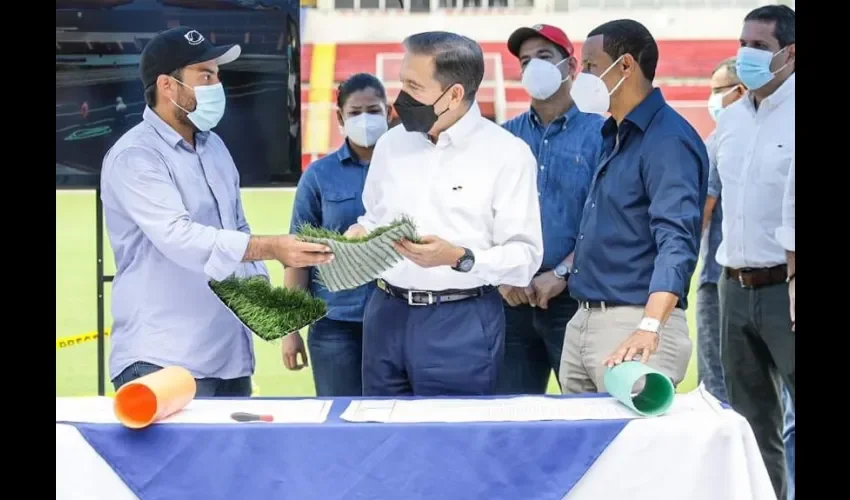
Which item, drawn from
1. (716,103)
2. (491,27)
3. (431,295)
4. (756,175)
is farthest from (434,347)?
(716,103)

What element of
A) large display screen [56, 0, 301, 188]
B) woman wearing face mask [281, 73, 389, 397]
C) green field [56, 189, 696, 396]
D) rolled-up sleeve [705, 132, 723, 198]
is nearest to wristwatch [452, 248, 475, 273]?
woman wearing face mask [281, 73, 389, 397]

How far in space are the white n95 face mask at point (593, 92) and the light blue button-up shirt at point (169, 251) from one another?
3.32 ft

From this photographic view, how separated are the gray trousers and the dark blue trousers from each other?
2.93 feet

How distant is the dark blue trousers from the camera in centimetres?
260

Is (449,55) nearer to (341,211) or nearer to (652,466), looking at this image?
(341,211)

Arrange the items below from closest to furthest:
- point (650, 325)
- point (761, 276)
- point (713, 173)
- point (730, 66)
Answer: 1. point (650, 325)
2. point (761, 276)
3. point (713, 173)
4. point (730, 66)

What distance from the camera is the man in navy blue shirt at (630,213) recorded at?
8.20 feet

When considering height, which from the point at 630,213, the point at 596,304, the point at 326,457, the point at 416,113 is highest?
the point at 416,113

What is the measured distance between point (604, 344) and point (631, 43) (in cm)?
84

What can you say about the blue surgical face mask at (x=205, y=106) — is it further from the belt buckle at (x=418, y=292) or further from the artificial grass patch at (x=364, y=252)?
the belt buckle at (x=418, y=292)

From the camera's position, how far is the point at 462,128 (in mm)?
2666

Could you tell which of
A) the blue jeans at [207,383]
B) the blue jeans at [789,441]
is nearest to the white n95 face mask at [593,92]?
the blue jeans at [789,441]

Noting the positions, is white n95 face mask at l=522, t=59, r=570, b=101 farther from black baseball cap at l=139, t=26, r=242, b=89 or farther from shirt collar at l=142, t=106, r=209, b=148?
shirt collar at l=142, t=106, r=209, b=148
